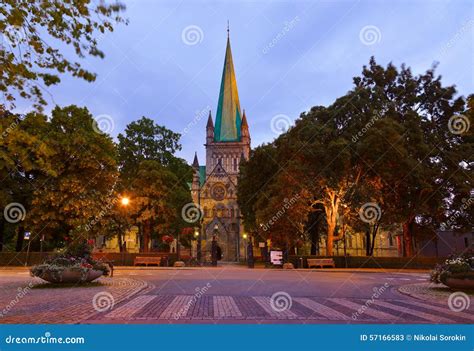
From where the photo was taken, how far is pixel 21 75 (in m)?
7.84

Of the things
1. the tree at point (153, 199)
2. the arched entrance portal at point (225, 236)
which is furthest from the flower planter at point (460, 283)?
the arched entrance portal at point (225, 236)

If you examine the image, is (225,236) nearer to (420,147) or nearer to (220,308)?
(420,147)

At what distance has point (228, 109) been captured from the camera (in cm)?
9081

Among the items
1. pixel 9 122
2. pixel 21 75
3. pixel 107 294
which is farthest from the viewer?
pixel 107 294

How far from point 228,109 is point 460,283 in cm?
7849

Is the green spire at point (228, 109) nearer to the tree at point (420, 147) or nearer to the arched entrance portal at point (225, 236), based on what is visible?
the arched entrance portal at point (225, 236)

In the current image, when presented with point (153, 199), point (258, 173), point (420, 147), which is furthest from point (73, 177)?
point (420, 147)

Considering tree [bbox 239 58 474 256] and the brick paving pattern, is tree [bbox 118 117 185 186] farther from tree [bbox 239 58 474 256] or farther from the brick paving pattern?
the brick paving pattern

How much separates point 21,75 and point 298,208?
95.2 ft

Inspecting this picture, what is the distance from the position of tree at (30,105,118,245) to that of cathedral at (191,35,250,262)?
31.5 meters

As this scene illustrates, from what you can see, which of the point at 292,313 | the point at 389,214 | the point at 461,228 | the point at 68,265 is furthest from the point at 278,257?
the point at 292,313

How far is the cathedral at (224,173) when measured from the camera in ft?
247

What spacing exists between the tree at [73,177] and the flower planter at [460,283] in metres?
27.4

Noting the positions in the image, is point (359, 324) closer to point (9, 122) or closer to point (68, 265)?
point (9, 122)
